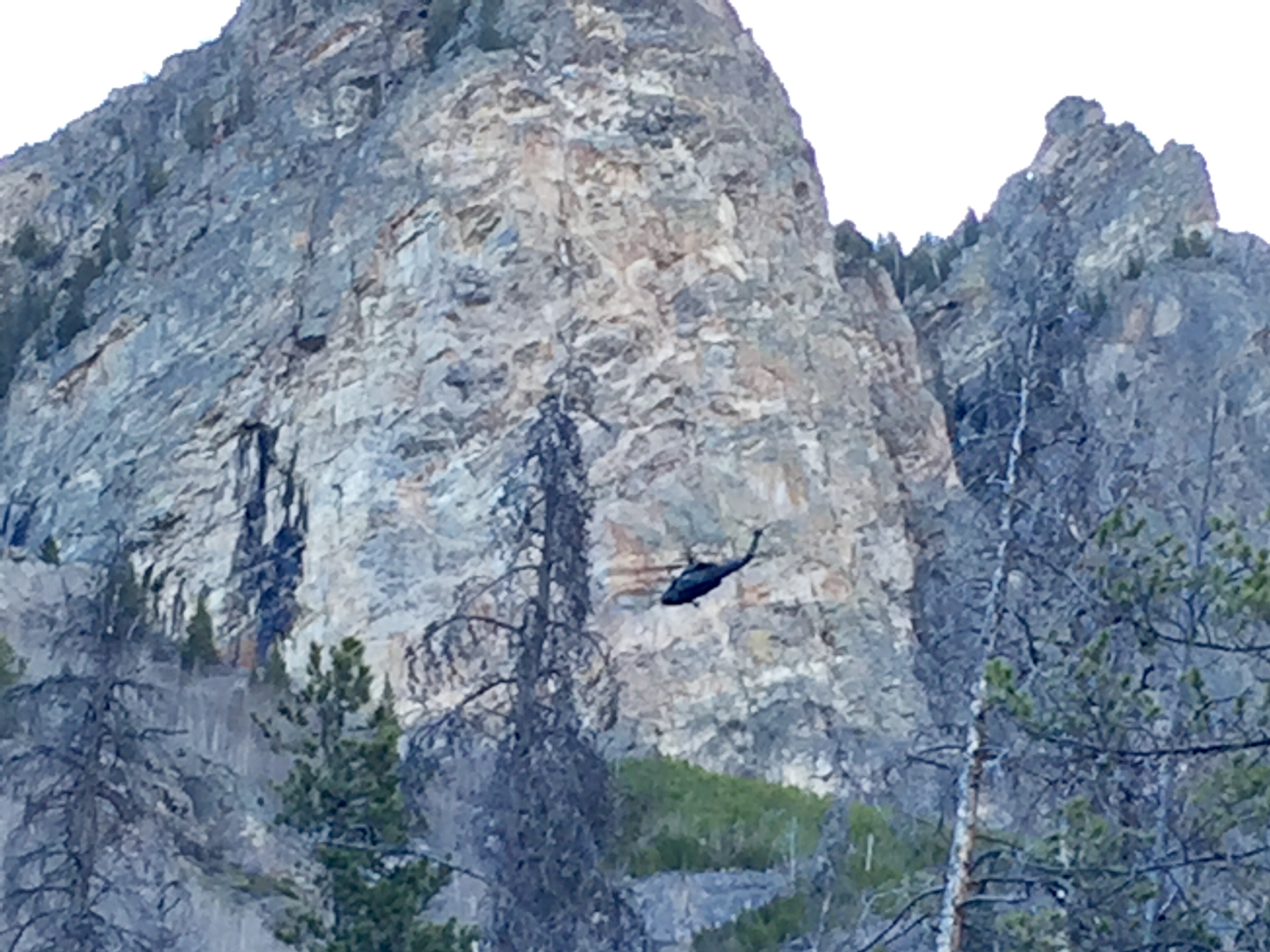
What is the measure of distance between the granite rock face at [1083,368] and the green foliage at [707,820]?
3.47 m

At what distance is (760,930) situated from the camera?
28344mm

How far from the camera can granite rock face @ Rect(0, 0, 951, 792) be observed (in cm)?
4428

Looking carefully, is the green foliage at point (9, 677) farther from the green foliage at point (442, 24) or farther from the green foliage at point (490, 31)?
the green foliage at point (442, 24)

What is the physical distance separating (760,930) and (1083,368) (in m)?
14.6

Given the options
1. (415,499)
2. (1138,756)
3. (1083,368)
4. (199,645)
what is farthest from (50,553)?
(1138,756)

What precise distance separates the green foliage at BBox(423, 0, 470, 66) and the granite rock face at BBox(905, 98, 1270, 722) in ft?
47.5

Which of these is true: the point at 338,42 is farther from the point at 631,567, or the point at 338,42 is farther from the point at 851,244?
the point at 631,567

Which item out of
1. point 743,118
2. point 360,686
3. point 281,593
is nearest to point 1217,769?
point 360,686

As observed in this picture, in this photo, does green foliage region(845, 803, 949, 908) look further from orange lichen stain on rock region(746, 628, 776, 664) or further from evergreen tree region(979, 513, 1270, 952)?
orange lichen stain on rock region(746, 628, 776, 664)

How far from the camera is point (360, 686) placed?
25438 millimetres

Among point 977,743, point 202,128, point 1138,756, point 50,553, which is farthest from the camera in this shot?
point 202,128

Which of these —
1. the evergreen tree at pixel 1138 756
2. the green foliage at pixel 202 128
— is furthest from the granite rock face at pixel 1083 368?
the green foliage at pixel 202 128

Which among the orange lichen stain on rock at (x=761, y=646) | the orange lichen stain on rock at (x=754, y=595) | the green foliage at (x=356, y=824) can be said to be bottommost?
the green foliage at (x=356, y=824)

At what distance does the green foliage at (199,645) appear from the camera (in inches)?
1638
